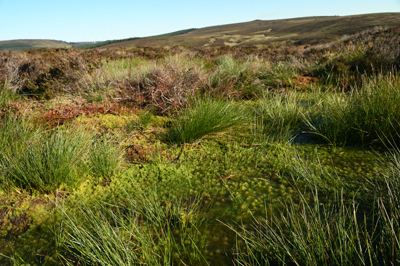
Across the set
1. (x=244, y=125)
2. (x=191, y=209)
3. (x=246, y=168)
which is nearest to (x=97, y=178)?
(x=191, y=209)

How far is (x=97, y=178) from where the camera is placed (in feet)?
6.60

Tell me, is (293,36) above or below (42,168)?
above

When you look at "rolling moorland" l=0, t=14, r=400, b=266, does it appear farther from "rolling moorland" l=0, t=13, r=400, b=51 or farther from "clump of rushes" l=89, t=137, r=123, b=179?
"rolling moorland" l=0, t=13, r=400, b=51

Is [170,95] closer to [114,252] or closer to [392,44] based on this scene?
[114,252]

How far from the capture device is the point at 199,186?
6.35 ft

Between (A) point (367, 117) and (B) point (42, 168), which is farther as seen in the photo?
(A) point (367, 117)

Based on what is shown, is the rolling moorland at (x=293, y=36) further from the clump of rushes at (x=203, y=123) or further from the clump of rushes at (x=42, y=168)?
the clump of rushes at (x=42, y=168)

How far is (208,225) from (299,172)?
2.65 ft

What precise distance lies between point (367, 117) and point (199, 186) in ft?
5.94

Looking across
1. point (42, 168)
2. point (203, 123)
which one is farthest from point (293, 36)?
point (42, 168)

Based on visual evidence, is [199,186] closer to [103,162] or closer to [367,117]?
[103,162]

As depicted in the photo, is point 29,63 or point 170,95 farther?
point 29,63

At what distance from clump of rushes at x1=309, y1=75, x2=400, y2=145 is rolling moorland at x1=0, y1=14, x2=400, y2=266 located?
0.02m

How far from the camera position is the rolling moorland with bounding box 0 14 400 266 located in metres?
1.18
